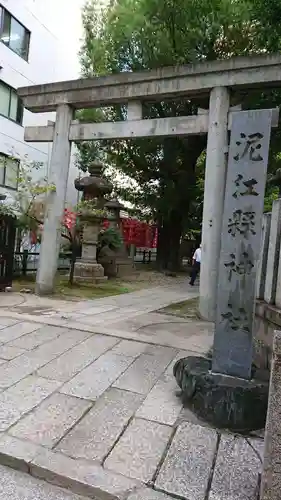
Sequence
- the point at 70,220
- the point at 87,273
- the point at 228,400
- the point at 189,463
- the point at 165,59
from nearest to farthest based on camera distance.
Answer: the point at 189,463, the point at 228,400, the point at 70,220, the point at 87,273, the point at 165,59

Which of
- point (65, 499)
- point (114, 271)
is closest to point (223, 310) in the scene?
point (65, 499)

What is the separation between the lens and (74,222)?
10422 millimetres

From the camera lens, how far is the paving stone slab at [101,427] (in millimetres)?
2631

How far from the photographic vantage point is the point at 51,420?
2.97m

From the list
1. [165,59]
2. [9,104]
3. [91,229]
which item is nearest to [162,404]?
[91,229]

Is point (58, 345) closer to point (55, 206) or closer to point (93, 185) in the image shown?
point (55, 206)

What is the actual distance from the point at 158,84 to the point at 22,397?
620 centimetres

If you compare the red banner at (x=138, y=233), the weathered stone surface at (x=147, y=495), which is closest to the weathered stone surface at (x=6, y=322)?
the weathered stone surface at (x=147, y=495)

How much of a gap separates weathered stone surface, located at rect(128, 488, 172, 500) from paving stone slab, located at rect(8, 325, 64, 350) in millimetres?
2514

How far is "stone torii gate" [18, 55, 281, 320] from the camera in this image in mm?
6535

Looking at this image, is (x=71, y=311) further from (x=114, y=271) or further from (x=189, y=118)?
(x=114, y=271)

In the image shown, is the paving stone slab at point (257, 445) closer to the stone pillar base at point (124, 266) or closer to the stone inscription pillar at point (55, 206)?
the stone inscription pillar at point (55, 206)

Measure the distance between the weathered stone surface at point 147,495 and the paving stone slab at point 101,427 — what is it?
379 millimetres

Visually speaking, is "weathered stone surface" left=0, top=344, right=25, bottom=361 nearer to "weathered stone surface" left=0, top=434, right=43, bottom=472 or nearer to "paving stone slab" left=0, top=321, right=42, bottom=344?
"paving stone slab" left=0, top=321, right=42, bottom=344
